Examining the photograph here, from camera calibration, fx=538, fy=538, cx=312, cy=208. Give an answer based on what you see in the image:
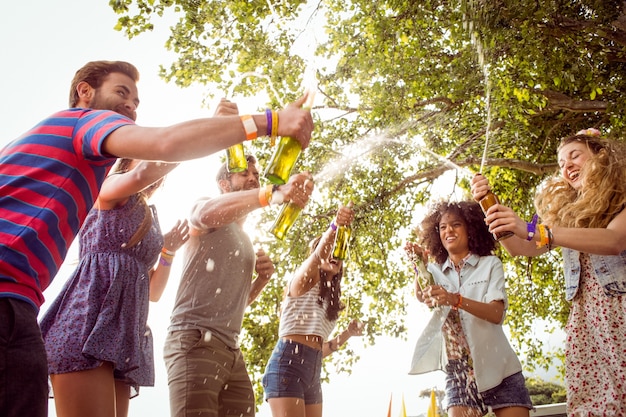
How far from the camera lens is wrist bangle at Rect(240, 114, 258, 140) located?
1.59 m

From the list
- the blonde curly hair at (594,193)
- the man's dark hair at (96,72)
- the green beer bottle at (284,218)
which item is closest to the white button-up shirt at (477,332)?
the blonde curly hair at (594,193)

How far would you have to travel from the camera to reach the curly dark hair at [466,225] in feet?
12.5

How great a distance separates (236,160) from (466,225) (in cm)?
176

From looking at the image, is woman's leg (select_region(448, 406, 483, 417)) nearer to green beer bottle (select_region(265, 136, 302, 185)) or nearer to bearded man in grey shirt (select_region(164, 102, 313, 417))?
bearded man in grey shirt (select_region(164, 102, 313, 417))

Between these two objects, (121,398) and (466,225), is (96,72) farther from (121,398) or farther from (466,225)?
(466,225)

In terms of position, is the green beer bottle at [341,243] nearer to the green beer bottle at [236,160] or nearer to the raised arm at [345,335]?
the raised arm at [345,335]

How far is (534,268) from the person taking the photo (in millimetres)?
10281

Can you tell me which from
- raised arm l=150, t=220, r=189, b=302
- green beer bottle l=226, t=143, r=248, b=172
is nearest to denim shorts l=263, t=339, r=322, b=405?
raised arm l=150, t=220, r=189, b=302

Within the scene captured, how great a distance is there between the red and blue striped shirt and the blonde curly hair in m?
2.38

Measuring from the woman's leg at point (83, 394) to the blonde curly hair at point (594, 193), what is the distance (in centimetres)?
240

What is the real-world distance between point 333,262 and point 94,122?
2.77 m

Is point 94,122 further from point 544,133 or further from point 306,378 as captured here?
point 544,133

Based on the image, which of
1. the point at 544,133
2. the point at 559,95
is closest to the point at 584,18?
the point at 559,95

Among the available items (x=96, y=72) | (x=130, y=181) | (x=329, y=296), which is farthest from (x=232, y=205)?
(x=329, y=296)
